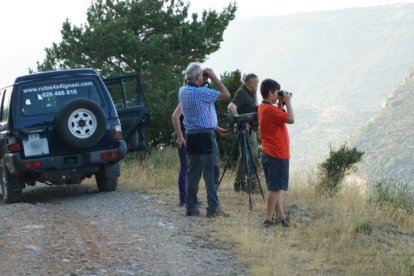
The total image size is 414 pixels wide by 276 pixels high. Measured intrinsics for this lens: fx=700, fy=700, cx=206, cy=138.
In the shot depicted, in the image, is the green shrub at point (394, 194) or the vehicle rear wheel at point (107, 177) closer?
the green shrub at point (394, 194)

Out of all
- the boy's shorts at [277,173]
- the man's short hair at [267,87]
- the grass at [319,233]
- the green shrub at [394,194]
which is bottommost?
the green shrub at [394,194]

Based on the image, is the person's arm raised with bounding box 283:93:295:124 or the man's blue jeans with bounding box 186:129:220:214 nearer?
the person's arm raised with bounding box 283:93:295:124

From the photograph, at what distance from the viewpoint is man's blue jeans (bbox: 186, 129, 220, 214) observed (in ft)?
Result: 26.5

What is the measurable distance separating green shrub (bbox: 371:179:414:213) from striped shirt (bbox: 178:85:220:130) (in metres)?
3.83

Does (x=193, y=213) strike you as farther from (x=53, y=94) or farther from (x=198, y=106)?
(x=53, y=94)

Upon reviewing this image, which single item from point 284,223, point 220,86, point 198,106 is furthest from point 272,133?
point 284,223

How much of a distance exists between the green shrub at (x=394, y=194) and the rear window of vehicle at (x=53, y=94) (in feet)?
15.3

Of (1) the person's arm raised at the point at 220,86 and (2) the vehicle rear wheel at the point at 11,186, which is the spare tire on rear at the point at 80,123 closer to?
(2) the vehicle rear wheel at the point at 11,186

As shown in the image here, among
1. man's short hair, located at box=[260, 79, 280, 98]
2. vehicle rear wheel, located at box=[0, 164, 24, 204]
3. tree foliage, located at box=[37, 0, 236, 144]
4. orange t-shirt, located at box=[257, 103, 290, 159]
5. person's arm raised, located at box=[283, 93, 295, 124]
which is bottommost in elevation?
vehicle rear wheel, located at box=[0, 164, 24, 204]

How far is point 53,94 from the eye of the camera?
34.6ft

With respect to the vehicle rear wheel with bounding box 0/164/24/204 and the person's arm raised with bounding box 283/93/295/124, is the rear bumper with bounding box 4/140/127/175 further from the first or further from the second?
the person's arm raised with bounding box 283/93/295/124

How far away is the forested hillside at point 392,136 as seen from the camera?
276 ft

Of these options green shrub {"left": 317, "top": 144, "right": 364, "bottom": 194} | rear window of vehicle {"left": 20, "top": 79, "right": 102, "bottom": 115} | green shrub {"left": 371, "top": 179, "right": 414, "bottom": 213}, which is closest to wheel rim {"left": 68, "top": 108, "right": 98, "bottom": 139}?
rear window of vehicle {"left": 20, "top": 79, "right": 102, "bottom": 115}

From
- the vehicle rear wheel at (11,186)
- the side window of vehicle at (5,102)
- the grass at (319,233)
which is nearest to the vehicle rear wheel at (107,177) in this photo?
the grass at (319,233)
